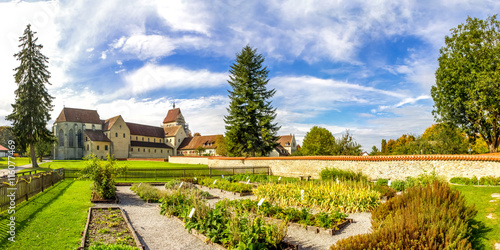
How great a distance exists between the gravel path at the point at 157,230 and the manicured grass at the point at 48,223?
5.11 feet

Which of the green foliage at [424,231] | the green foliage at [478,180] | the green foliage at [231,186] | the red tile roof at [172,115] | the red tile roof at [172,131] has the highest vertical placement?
the red tile roof at [172,115]

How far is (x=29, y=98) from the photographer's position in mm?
33312

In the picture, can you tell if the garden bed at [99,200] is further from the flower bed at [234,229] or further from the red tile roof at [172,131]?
the red tile roof at [172,131]

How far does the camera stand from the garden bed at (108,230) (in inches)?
280

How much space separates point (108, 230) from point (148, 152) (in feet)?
234

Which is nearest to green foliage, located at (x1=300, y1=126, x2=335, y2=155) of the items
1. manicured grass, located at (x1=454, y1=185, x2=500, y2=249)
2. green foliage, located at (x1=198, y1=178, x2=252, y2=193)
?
green foliage, located at (x1=198, y1=178, x2=252, y2=193)

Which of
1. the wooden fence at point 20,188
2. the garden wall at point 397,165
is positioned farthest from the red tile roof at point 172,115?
the wooden fence at point 20,188

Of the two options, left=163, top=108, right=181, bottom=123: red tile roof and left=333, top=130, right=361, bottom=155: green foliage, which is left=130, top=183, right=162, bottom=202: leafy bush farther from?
left=163, top=108, right=181, bottom=123: red tile roof

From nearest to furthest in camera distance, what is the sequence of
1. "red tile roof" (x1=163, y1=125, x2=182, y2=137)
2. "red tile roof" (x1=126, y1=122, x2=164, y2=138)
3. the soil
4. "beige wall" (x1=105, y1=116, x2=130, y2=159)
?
the soil, "beige wall" (x1=105, y1=116, x2=130, y2=159), "red tile roof" (x1=126, y1=122, x2=164, y2=138), "red tile roof" (x1=163, y1=125, x2=182, y2=137)

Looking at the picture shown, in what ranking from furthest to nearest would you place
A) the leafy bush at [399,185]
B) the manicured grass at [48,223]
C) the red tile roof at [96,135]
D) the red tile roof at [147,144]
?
the red tile roof at [147,144] < the red tile roof at [96,135] < the leafy bush at [399,185] < the manicured grass at [48,223]

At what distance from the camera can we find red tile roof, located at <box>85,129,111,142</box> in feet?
213

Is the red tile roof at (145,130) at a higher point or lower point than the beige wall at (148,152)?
higher

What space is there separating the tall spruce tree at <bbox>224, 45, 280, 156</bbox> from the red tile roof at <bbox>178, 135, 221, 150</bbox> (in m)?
33.5

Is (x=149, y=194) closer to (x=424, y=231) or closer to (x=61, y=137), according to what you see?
(x=424, y=231)
